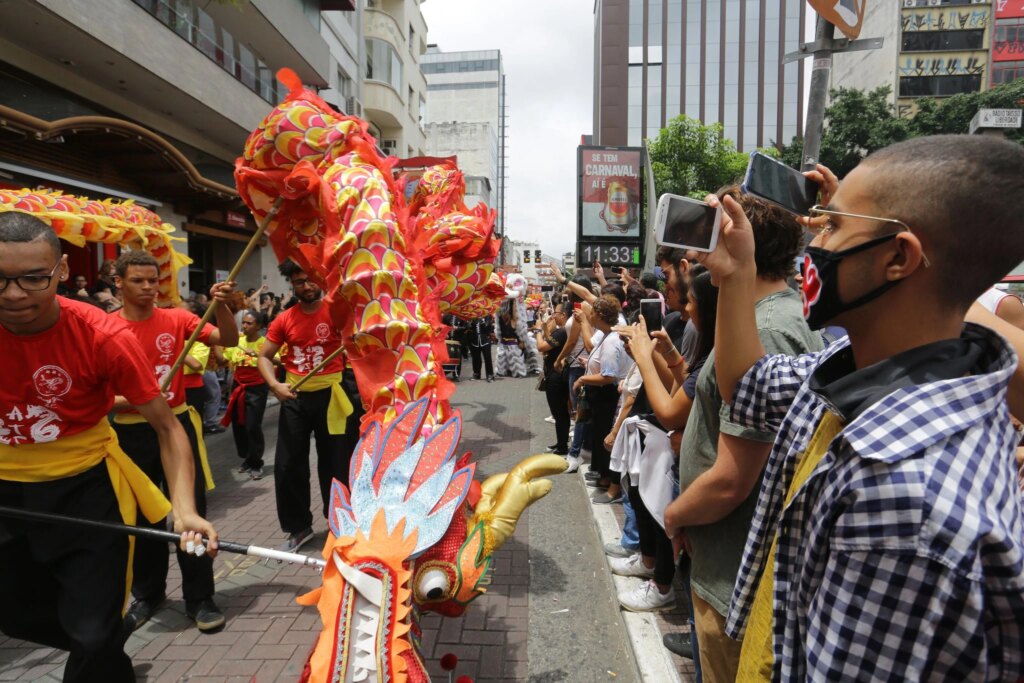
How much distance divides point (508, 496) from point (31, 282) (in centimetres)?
188

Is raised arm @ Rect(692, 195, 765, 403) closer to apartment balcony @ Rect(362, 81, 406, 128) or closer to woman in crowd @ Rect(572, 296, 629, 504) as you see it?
woman in crowd @ Rect(572, 296, 629, 504)

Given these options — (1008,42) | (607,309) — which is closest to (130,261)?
(607,309)

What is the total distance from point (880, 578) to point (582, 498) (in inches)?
174

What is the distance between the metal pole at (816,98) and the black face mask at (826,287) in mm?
3026

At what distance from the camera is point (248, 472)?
6.06 m

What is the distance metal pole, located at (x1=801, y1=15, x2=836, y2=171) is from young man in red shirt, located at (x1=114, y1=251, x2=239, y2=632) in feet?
12.8

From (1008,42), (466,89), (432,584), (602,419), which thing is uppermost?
(466,89)

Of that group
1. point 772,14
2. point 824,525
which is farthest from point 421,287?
point 772,14

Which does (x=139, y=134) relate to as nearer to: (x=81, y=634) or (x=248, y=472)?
(x=248, y=472)

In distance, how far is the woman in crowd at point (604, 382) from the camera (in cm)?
472

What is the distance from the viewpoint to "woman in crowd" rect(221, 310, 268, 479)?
19.7ft

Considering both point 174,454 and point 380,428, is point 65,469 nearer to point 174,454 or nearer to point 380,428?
point 174,454

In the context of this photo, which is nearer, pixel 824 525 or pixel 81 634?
pixel 824 525

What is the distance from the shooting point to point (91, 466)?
235cm
